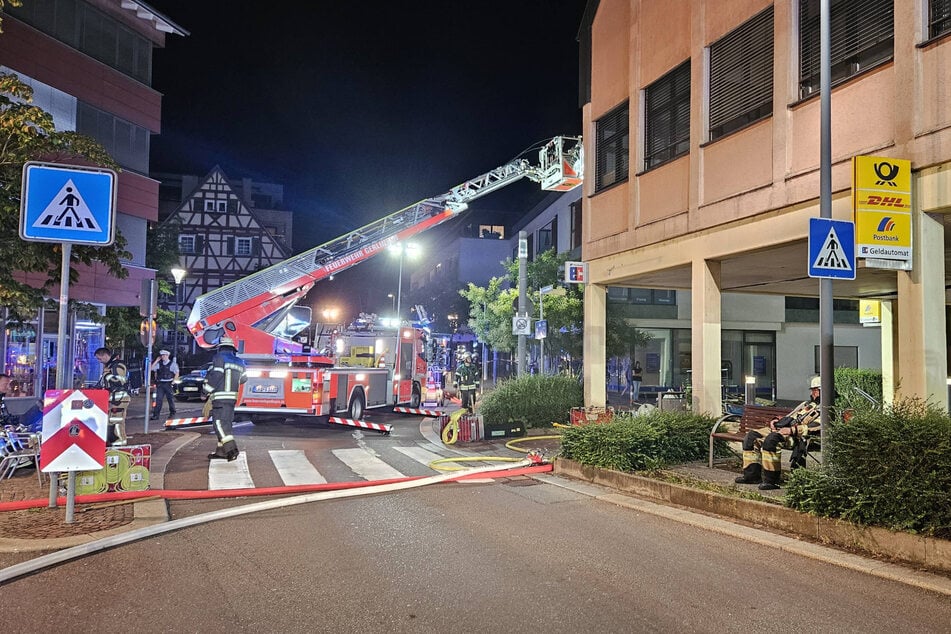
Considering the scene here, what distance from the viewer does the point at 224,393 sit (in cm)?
1059

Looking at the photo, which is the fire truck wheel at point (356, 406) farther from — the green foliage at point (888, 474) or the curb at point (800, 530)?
the green foliage at point (888, 474)

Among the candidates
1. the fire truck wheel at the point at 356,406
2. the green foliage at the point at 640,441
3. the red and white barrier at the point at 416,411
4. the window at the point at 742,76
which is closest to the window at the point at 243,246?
the red and white barrier at the point at 416,411

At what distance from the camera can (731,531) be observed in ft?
21.9

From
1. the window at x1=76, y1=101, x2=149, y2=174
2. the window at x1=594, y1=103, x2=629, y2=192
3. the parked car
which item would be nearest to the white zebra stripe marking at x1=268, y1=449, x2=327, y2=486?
the window at x1=594, y1=103, x2=629, y2=192

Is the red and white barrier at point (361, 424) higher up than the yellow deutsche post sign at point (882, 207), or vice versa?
the yellow deutsche post sign at point (882, 207)

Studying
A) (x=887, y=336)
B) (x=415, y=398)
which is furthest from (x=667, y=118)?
(x=415, y=398)

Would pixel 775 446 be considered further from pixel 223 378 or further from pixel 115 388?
pixel 115 388

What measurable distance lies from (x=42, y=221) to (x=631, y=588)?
6.21m

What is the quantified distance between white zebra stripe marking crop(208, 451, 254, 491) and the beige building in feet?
23.4

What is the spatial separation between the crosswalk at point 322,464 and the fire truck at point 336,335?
2.98 metres

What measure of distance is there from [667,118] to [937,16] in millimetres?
5388

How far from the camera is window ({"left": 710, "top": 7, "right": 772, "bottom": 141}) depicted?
10938 mm

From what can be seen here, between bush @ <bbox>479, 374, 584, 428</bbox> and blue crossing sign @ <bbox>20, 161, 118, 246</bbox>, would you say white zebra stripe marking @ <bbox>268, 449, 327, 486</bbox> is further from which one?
bush @ <bbox>479, 374, 584, 428</bbox>

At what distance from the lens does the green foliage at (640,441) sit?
909 cm
